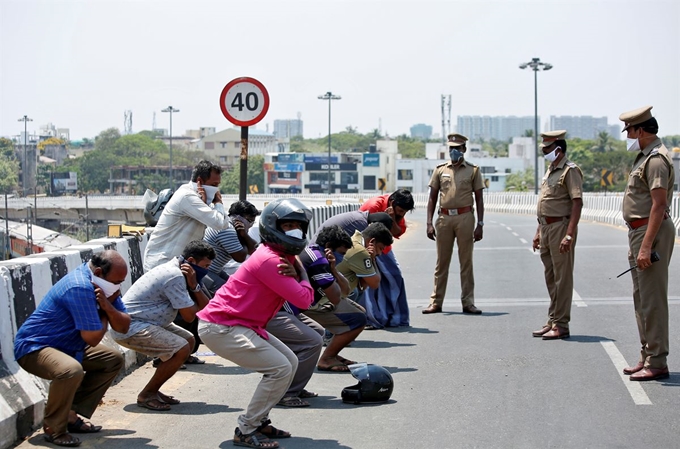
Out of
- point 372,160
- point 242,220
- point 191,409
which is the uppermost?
point 372,160

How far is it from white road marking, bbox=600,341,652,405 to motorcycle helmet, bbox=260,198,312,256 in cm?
298

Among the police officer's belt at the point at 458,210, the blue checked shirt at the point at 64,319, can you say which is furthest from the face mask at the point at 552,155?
the blue checked shirt at the point at 64,319

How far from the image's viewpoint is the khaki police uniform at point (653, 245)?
823 centimetres

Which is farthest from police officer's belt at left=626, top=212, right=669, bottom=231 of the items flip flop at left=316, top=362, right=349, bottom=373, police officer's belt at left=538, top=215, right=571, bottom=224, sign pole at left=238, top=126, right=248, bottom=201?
sign pole at left=238, top=126, right=248, bottom=201

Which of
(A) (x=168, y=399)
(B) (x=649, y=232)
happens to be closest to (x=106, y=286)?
(A) (x=168, y=399)

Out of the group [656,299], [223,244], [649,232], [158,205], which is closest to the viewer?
[649,232]

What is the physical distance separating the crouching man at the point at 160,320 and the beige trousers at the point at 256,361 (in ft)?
3.81

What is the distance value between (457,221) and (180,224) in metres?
4.67

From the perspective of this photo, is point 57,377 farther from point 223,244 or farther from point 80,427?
point 223,244

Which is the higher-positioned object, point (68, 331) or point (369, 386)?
point (68, 331)

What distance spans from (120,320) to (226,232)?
10.9 ft

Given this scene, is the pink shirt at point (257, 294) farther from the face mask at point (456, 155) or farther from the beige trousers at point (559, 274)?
the face mask at point (456, 155)

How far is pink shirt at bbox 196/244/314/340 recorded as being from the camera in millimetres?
6457

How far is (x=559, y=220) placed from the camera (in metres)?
10.8
